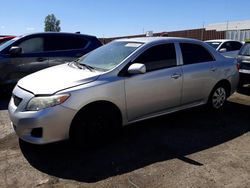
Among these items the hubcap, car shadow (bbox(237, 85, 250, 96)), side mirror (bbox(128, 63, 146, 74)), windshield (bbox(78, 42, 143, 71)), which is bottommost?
car shadow (bbox(237, 85, 250, 96))

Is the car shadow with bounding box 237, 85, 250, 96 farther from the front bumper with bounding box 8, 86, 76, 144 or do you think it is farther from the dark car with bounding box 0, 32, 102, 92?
the front bumper with bounding box 8, 86, 76, 144

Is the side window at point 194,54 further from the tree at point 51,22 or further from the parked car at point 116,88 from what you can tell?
the tree at point 51,22

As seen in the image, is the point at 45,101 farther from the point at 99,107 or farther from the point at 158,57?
the point at 158,57

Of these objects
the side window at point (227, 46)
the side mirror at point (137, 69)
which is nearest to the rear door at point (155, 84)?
the side mirror at point (137, 69)

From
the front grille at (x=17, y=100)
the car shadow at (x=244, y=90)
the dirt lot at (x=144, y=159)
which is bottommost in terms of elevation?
the car shadow at (x=244, y=90)

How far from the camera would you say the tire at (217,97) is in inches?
247

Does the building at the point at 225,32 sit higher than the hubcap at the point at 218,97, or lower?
higher

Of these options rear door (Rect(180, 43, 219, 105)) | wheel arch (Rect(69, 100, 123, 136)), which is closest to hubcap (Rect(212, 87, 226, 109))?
rear door (Rect(180, 43, 219, 105))

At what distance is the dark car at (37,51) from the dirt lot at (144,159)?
8.78 ft

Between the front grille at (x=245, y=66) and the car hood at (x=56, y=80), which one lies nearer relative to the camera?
the car hood at (x=56, y=80)

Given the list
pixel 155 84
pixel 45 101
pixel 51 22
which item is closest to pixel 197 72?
pixel 155 84

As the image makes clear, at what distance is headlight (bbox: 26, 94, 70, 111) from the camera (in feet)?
13.4

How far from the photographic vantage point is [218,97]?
6402 mm

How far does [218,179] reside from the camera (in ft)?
12.1
